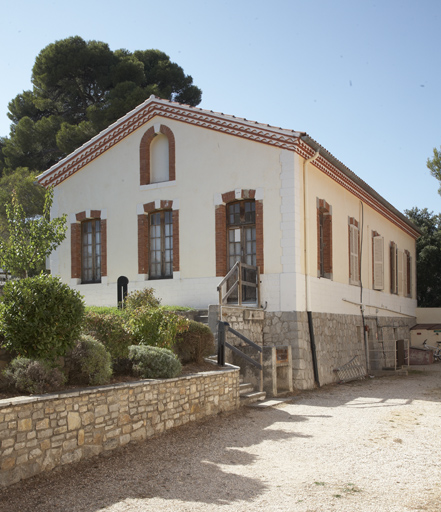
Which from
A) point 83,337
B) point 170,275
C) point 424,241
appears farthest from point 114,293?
point 424,241

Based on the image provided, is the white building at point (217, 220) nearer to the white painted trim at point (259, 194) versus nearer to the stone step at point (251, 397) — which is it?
the white painted trim at point (259, 194)

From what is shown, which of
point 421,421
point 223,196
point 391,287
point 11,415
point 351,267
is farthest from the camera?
point 391,287

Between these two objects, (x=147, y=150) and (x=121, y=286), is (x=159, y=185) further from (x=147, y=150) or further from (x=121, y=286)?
(x=121, y=286)

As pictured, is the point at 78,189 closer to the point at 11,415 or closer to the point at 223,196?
the point at 223,196

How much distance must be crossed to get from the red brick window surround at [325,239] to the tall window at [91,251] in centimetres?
642

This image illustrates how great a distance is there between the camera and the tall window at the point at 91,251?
17.9 metres

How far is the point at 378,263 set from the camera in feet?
70.9

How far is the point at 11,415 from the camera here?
250 inches

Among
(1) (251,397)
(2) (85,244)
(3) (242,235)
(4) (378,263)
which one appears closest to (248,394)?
(1) (251,397)

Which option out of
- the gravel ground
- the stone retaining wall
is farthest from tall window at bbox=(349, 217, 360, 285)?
the stone retaining wall

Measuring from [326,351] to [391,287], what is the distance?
856 cm

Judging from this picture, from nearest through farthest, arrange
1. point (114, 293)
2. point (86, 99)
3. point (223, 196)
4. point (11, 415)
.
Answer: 1. point (11, 415)
2. point (223, 196)
3. point (114, 293)
4. point (86, 99)

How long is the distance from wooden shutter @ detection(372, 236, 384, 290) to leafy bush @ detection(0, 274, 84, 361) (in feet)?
50.4

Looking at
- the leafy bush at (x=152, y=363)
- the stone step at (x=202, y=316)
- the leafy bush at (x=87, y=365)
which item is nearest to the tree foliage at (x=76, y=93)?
the stone step at (x=202, y=316)
